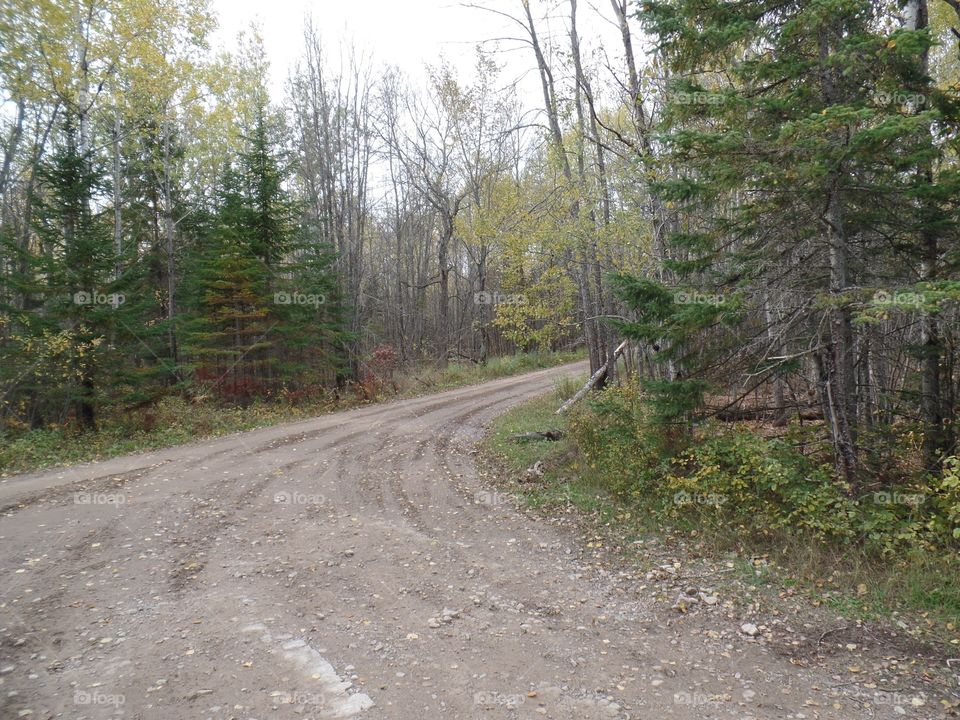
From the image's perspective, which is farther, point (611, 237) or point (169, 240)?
point (169, 240)

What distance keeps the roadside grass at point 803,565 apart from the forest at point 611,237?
14.8 inches

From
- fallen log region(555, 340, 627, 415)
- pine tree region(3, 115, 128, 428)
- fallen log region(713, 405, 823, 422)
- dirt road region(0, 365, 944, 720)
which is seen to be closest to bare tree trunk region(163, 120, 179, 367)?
pine tree region(3, 115, 128, 428)

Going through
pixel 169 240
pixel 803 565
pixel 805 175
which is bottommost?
pixel 803 565

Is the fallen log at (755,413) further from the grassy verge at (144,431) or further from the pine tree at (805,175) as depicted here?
the grassy verge at (144,431)

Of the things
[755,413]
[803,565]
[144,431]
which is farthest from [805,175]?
[144,431]

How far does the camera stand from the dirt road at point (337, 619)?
4004 mm

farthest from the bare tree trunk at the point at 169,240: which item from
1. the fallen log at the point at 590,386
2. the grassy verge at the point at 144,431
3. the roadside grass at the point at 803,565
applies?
the roadside grass at the point at 803,565

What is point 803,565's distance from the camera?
584cm

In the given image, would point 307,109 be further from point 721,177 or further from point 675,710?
point 675,710

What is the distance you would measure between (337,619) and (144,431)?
11173 mm

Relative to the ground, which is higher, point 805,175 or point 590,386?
point 805,175

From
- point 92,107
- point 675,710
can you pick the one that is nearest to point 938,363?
point 675,710

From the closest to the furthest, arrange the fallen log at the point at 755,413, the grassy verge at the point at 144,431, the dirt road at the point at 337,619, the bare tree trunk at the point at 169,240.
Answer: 1. the dirt road at the point at 337,619
2. the fallen log at the point at 755,413
3. the grassy verge at the point at 144,431
4. the bare tree trunk at the point at 169,240

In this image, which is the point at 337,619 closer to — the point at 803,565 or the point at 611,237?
the point at 803,565
